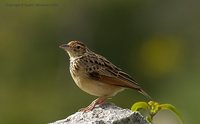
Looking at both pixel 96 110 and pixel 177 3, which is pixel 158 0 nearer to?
pixel 177 3

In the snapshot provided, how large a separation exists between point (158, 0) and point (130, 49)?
2855 millimetres

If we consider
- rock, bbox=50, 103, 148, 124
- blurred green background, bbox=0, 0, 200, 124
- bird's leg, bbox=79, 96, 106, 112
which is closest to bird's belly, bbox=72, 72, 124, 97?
bird's leg, bbox=79, 96, 106, 112

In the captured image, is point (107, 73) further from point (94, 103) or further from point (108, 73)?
point (94, 103)

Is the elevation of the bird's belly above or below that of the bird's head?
below

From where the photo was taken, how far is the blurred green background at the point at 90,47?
912 inches

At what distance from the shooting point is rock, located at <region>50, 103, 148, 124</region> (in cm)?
853

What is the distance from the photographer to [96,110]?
361 inches

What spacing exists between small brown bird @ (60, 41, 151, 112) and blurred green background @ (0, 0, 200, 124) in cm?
1054

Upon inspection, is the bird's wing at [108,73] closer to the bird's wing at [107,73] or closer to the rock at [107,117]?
the bird's wing at [107,73]

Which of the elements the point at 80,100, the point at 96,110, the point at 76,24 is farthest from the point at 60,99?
the point at 96,110

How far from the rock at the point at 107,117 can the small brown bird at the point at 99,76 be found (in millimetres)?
903

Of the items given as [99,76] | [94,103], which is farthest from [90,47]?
[94,103]

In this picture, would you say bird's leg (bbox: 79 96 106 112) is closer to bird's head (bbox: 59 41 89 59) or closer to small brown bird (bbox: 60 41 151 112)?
small brown bird (bbox: 60 41 151 112)

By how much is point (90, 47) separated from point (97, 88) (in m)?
14.7
